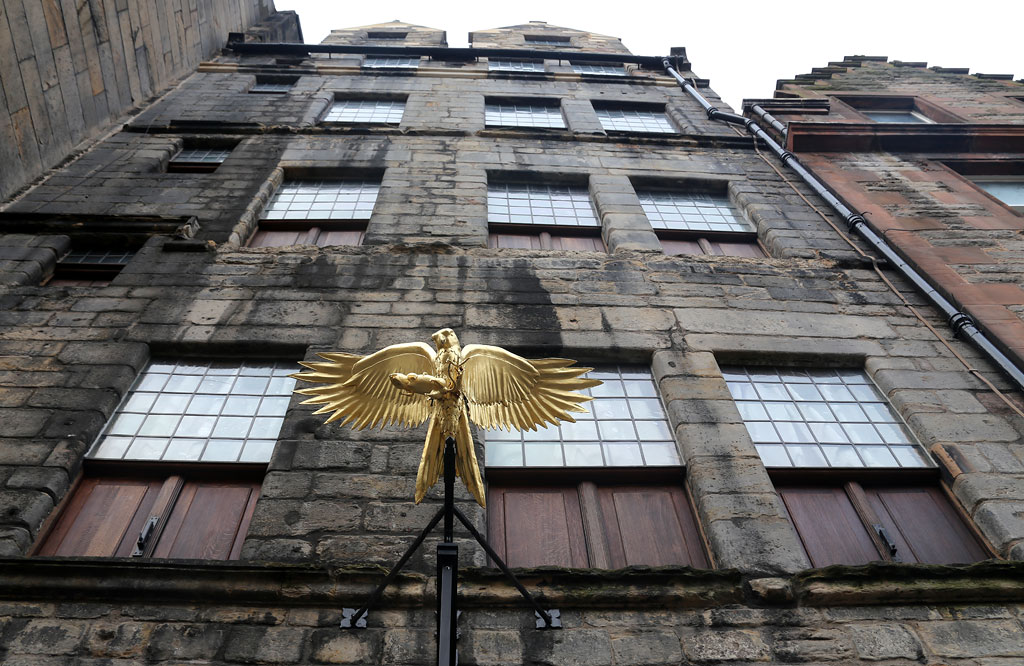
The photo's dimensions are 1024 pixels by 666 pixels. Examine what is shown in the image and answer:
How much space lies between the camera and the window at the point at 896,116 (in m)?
15.2

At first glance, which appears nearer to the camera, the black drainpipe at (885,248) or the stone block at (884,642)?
the stone block at (884,642)

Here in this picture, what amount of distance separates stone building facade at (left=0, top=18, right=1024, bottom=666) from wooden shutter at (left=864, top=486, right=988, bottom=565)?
2 cm

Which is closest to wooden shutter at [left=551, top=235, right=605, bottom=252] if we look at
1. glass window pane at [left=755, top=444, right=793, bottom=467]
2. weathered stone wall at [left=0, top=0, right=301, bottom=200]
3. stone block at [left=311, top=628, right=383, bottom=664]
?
glass window pane at [left=755, top=444, right=793, bottom=467]

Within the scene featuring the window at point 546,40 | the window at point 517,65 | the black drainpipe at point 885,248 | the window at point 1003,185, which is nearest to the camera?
the black drainpipe at point 885,248

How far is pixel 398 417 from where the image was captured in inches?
150

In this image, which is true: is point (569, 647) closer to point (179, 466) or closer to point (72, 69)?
point (179, 466)

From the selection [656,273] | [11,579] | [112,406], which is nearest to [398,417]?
[11,579]

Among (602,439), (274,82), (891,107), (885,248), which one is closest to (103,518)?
(602,439)

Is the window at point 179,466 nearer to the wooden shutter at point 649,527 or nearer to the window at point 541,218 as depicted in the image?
the wooden shutter at point 649,527

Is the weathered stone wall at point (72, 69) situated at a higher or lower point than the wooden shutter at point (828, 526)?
higher

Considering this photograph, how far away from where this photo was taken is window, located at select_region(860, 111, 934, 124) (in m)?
15.2

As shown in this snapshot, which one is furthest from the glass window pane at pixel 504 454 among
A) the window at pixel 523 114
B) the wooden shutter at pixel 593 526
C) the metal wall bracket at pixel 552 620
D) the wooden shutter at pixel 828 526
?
the window at pixel 523 114

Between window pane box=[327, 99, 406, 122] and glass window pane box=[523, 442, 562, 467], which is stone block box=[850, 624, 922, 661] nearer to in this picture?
glass window pane box=[523, 442, 562, 467]

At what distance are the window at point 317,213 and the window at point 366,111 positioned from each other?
295 centimetres
